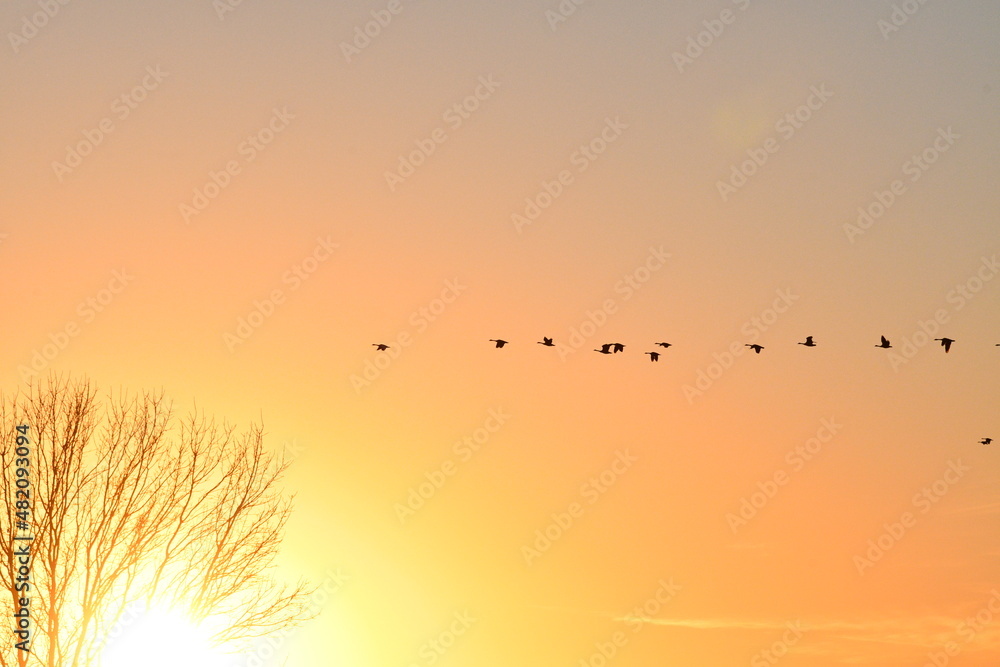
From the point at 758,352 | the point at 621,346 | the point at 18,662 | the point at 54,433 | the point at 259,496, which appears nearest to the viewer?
the point at 18,662

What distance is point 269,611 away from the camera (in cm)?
3172

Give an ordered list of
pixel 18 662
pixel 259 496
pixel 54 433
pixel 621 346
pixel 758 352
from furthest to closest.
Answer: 1. pixel 758 352
2. pixel 621 346
3. pixel 259 496
4. pixel 54 433
5. pixel 18 662

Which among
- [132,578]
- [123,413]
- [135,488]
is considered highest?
[123,413]

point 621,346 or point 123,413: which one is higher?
point 621,346

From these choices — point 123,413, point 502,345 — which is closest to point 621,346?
point 502,345

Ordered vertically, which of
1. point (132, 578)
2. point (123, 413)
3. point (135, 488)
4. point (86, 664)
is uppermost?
point (123, 413)

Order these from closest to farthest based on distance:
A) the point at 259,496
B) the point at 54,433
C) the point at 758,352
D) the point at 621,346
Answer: the point at 54,433 < the point at 259,496 < the point at 621,346 < the point at 758,352

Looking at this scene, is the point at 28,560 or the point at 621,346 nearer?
the point at 28,560

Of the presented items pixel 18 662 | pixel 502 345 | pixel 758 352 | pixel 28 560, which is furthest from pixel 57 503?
pixel 758 352

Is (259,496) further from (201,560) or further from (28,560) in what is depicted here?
(28,560)

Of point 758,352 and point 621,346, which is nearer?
point 621,346

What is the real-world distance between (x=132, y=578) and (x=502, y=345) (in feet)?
48.4

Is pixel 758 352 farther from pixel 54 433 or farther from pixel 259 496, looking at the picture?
pixel 54 433

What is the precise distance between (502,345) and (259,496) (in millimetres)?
10824
